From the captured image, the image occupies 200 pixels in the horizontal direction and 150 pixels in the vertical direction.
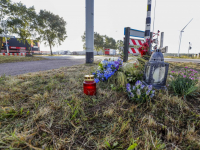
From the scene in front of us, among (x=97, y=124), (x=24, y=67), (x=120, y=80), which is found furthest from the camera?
(x=24, y=67)

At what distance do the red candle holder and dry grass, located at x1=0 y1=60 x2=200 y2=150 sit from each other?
0.39 ft

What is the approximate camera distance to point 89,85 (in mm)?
1527

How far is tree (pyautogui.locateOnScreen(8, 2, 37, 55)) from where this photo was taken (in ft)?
34.3

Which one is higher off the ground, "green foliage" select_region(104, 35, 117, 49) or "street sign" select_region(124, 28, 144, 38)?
"green foliage" select_region(104, 35, 117, 49)

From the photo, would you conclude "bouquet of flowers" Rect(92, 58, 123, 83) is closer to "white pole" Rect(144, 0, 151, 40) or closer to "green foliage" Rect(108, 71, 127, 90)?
"green foliage" Rect(108, 71, 127, 90)

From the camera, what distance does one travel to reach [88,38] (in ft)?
15.9

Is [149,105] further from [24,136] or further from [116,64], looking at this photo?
[24,136]

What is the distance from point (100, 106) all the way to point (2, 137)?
912 millimetres

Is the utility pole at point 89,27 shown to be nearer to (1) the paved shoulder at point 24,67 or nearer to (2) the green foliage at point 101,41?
(1) the paved shoulder at point 24,67

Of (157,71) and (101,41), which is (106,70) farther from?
(101,41)

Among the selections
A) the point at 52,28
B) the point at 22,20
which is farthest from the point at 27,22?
the point at 52,28

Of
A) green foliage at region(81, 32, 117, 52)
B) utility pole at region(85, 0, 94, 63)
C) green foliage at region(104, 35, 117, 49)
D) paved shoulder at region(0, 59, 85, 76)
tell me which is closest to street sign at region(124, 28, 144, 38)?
utility pole at region(85, 0, 94, 63)

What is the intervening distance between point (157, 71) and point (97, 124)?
3.94 feet

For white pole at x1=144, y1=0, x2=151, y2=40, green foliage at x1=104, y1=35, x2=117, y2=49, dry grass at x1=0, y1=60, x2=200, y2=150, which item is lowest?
dry grass at x1=0, y1=60, x2=200, y2=150
